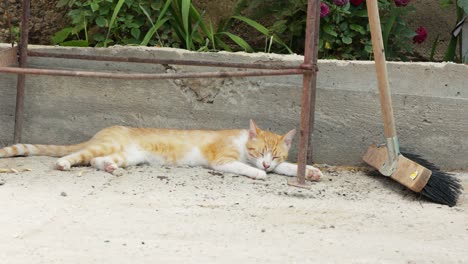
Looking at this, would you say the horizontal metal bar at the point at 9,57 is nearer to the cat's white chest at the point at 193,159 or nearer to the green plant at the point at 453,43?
the cat's white chest at the point at 193,159

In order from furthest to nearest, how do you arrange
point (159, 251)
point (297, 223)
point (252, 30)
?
point (252, 30) → point (297, 223) → point (159, 251)

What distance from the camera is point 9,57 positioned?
4418 millimetres

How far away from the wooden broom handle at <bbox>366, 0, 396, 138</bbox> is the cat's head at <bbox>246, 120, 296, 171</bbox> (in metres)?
0.54

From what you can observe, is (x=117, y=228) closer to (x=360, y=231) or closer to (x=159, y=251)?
(x=159, y=251)

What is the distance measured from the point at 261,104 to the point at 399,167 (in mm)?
884

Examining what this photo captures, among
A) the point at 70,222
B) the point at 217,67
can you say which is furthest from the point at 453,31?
the point at 70,222

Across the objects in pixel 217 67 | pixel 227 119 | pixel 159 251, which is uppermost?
pixel 217 67

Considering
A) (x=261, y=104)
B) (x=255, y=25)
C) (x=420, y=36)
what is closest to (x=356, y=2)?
(x=420, y=36)

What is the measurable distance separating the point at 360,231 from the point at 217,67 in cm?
153

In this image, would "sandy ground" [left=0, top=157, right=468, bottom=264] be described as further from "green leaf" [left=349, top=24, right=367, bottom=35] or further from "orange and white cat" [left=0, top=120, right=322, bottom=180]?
"green leaf" [left=349, top=24, right=367, bottom=35]

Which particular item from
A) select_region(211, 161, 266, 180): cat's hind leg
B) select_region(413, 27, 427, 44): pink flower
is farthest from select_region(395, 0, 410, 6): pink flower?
select_region(211, 161, 266, 180): cat's hind leg

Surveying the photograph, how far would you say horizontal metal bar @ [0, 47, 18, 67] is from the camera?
14.2ft

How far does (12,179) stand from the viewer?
154 inches

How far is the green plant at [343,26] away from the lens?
4.72 metres
